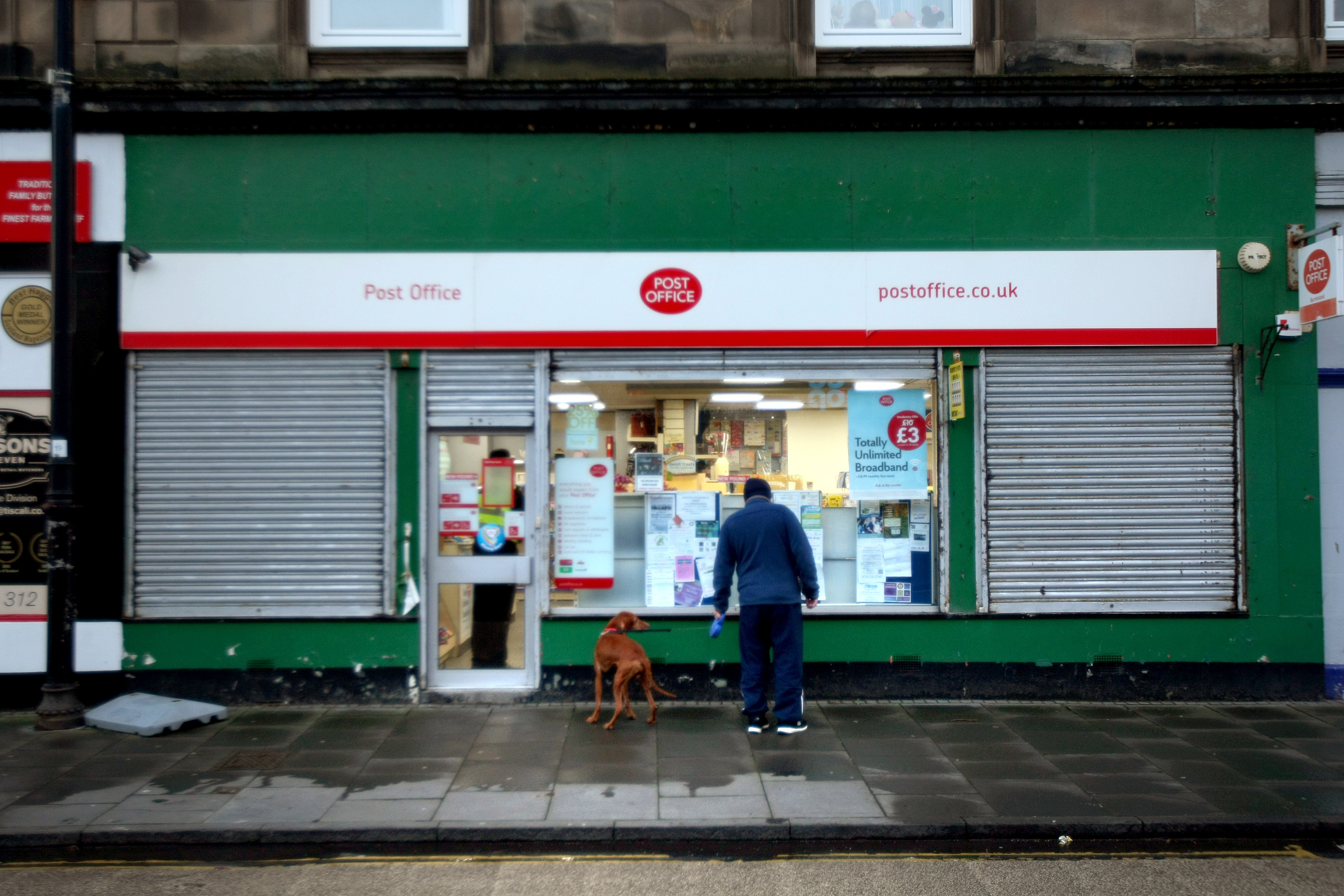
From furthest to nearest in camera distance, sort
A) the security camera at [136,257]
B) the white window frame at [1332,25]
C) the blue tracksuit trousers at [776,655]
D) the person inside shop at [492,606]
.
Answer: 1. the white window frame at [1332,25]
2. the person inside shop at [492,606]
3. the security camera at [136,257]
4. the blue tracksuit trousers at [776,655]

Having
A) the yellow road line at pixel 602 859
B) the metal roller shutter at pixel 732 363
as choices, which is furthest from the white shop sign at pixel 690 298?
the yellow road line at pixel 602 859

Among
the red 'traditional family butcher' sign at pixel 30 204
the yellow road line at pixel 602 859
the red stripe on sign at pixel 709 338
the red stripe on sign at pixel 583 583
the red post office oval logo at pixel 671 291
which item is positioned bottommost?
the yellow road line at pixel 602 859

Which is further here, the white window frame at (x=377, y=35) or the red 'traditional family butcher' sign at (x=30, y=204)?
the white window frame at (x=377, y=35)

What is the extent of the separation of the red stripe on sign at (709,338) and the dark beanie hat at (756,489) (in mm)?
1391

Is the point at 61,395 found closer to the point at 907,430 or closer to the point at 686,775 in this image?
the point at 686,775

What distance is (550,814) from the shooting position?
528 centimetres

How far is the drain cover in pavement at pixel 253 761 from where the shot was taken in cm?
612

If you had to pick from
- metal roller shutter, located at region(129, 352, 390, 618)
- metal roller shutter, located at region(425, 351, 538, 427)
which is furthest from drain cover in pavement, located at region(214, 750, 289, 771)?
metal roller shutter, located at region(425, 351, 538, 427)

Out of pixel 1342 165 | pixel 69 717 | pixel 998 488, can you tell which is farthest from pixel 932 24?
pixel 69 717

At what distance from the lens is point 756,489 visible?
23.5 ft

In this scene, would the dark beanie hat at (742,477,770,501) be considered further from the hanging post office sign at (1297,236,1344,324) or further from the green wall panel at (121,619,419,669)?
the hanging post office sign at (1297,236,1344,324)

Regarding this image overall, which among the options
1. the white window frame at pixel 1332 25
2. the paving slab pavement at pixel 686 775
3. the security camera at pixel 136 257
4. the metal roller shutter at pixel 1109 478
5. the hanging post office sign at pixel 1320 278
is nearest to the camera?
the paving slab pavement at pixel 686 775

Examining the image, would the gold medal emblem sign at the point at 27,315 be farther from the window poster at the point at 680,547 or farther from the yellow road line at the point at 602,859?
the window poster at the point at 680,547

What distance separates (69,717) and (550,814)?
4619mm
